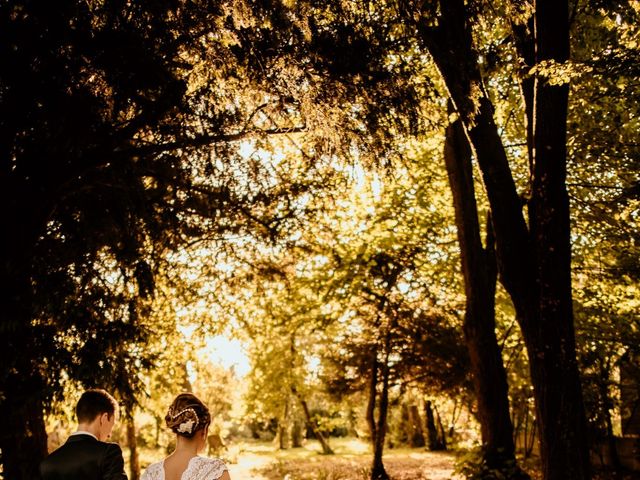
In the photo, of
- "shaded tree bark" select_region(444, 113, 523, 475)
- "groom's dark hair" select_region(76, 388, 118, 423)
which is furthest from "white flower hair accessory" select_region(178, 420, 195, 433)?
"shaded tree bark" select_region(444, 113, 523, 475)

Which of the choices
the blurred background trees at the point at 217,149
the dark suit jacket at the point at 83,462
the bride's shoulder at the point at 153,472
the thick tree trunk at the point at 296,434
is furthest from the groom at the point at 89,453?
the thick tree trunk at the point at 296,434

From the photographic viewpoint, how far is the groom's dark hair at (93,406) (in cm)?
354

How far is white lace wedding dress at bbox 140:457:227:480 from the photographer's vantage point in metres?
3.40

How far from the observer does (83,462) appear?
3361 millimetres

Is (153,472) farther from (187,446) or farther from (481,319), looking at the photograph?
(481,319)

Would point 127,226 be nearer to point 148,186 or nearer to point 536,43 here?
point 148,186

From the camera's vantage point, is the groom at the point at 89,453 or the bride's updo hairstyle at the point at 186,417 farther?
the bride's updo hairstyle at the point at 186,417

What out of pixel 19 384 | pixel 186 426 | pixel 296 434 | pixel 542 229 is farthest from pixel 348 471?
pixel 296 434

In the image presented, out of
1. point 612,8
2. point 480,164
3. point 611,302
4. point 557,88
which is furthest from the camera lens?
point 611,302

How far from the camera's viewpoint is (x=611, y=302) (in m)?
14.3

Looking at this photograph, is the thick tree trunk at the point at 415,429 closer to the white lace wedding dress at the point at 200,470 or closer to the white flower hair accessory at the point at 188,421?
the white lace wedding dress at the point at 200,470

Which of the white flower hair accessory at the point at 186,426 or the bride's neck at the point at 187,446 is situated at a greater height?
the white flower hair accessory at the point at 186,426

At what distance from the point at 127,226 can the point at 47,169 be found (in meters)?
1.54

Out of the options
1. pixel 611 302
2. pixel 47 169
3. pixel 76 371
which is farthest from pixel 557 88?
pixel 611 302
